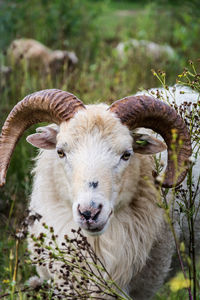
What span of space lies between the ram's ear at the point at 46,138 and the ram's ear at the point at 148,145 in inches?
22.2

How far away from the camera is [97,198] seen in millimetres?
2609

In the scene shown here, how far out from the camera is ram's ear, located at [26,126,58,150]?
3.27 meters

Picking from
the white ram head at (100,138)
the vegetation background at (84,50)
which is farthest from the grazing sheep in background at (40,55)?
the white ram head at (100,138)

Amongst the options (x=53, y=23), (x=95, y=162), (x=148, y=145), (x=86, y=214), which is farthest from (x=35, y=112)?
(x=53, y=23)

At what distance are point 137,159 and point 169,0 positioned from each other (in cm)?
860

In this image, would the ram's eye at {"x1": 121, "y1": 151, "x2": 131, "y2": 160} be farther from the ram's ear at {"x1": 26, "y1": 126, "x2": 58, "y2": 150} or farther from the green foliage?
the green foliage

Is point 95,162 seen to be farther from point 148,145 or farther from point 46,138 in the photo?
point 46,138

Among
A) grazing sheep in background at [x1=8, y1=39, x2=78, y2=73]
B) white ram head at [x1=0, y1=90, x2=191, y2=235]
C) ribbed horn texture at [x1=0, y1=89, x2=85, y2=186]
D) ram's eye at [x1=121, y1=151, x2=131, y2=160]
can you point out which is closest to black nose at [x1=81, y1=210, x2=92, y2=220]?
white ram head at [x1=0, y1=90, x2=191, y2=235]

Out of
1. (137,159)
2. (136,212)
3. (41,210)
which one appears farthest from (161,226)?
(41,210)

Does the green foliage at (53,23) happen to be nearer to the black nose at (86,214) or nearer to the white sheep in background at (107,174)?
the white sheep in background at (107,174)

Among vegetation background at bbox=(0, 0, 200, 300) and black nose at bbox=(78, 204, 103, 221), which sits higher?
vegetation background at bbox=(0, 0, 200, 300)

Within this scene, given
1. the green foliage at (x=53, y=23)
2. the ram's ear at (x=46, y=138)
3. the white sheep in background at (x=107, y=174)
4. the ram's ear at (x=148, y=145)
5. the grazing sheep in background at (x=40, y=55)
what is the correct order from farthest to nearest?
the green foliage at (x=53, y=23) < the grazing sheep in background at (x=40, y=55) < the ram's ear at (x=46, y=138) < the ram's ear at (x=148, y=145) < the white sheep in background at (x=107, y=174)

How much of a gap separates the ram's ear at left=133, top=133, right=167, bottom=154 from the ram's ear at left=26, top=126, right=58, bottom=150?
22.2 inches

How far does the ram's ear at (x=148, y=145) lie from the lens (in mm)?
3150
